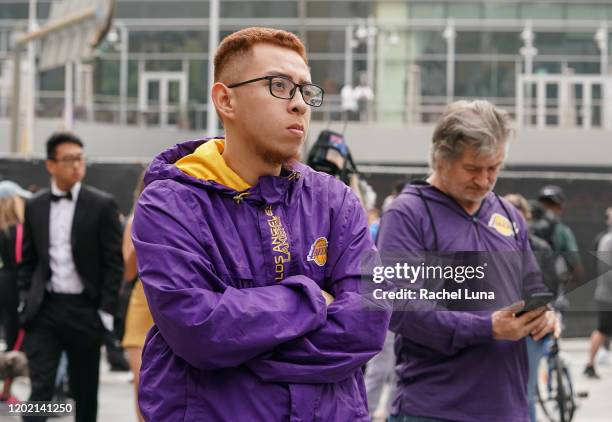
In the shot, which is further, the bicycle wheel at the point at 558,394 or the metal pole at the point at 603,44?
the metal pole at the point at 603,44

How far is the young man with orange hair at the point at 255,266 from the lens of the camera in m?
2.74

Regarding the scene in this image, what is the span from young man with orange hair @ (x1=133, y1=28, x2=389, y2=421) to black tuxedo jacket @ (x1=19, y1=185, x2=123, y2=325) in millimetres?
4457

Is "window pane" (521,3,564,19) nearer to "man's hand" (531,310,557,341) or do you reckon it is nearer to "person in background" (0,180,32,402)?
"person in background" (0,180,32,402)

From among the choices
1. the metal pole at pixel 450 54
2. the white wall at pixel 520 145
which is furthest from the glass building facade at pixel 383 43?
the white wall at pixel 520 145

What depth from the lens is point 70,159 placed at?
762 centimetres

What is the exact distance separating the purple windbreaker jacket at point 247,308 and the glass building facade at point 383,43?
4054cm

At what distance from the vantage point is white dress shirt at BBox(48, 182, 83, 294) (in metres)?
7.40

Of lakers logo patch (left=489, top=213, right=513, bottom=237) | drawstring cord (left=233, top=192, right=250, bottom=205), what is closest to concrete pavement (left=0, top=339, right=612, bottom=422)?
lakers logo patch (left=489, top=213, right=513, bottom=237)

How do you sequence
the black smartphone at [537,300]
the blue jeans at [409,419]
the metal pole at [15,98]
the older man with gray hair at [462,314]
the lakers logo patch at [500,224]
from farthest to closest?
the metal pole at [15,98]
the lakers logo patch at [500,224]
the blue jeans at [409,419]
the older man with gray hair at [462,314]
the black smartphone at [537,300]

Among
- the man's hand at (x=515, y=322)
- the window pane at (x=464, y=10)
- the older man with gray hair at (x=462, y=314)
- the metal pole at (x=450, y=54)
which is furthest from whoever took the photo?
the window pane at (x=464, y=10)

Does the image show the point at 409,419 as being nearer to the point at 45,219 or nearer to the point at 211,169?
the point at 211,169

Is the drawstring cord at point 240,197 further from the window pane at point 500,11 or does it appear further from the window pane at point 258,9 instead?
the window pane at point 500,11

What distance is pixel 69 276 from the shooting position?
7434 mm

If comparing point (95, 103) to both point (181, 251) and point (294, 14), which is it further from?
point (181, 251)
